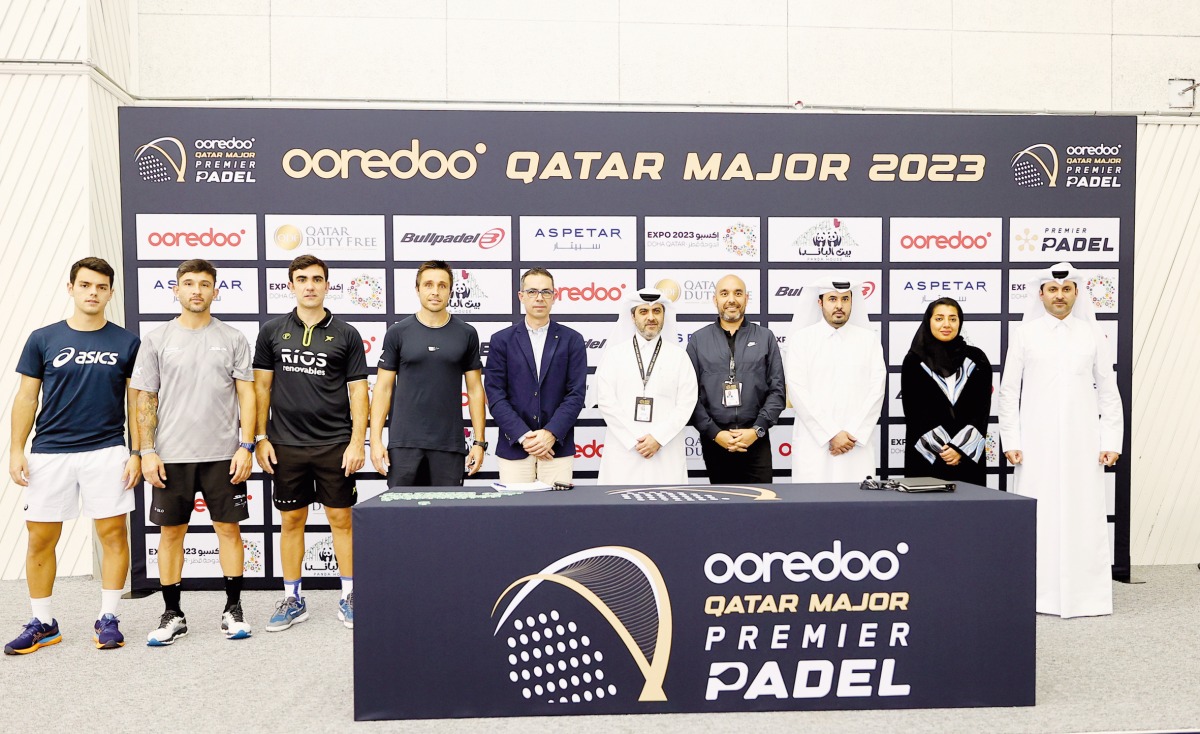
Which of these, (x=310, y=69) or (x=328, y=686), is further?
(x=310, y=69)

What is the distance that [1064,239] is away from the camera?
15.4ft

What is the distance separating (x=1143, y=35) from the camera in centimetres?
554

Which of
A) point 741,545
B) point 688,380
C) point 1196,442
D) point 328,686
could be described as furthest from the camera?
point 1196,442

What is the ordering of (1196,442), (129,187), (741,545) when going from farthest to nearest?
1. (1196,442)
2. (129,187)
3. (741,545)

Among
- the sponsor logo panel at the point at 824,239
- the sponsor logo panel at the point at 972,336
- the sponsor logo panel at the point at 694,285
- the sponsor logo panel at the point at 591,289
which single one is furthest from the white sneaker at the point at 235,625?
the sponsor logo panel at the point at 972,336

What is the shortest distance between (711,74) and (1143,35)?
301cm

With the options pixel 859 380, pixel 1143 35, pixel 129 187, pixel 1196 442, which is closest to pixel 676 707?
pixel 859 380

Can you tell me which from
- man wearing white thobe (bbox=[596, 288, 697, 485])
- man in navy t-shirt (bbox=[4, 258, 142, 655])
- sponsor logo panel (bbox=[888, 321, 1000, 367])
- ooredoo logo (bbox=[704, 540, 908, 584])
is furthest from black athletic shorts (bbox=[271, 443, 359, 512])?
sponsor logo panel (bbox=[888, 321, 1000, 367])

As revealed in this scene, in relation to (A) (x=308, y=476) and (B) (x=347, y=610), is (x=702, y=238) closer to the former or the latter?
(A) (x=308, y=476)

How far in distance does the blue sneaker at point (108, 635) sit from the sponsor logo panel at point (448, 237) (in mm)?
2238

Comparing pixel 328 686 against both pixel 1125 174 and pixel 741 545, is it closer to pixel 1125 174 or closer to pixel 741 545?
pixel 741 545

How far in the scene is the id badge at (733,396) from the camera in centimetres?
404

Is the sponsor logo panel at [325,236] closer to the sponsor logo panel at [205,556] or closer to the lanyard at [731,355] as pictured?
the sponsor logo panel at [205,556]

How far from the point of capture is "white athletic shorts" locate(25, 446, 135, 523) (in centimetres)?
338
